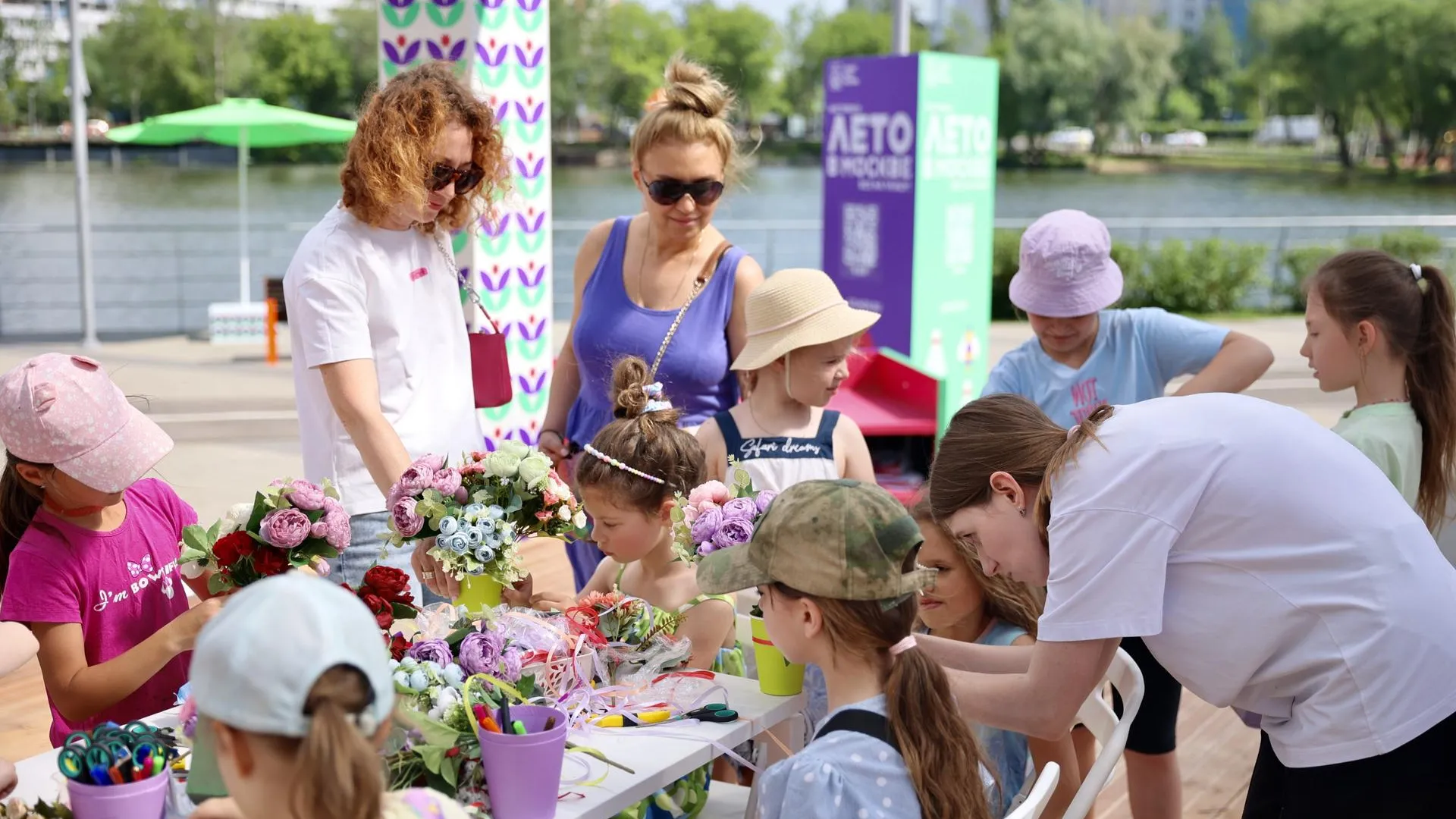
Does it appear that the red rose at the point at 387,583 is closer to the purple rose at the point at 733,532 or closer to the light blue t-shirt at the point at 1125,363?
the purple rose at the point at 733,532

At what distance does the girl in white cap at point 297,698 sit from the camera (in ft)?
3.92

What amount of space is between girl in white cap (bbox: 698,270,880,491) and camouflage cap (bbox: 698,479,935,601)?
44.3 inches

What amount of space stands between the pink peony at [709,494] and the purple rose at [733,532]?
97 mm

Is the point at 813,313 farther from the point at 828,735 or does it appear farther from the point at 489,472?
the point at 828,735

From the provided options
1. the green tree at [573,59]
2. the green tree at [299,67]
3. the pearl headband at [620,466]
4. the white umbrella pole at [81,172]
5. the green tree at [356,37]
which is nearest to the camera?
the pearl headband at [620,466]

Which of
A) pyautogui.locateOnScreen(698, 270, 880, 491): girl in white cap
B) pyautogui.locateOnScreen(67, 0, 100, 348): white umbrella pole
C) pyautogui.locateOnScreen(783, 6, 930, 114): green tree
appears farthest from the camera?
pyautogui.locateOnScreen(783, 6, 930, 114): green tree

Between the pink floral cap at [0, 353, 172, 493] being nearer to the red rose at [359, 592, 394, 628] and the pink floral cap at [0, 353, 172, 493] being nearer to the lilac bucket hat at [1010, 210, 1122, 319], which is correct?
the red rose at [359, 592, 394, 628]

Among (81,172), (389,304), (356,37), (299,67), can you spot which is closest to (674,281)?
(389,304)

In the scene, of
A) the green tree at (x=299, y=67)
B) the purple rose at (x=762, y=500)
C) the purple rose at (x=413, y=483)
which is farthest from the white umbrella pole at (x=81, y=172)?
the green tree at (x=299, y=67)

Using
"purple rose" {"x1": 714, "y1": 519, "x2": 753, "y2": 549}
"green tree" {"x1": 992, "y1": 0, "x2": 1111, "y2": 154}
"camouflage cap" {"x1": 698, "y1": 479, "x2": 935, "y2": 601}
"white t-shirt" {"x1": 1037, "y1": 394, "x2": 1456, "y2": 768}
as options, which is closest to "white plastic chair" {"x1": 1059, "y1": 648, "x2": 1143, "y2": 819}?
"white t-shirt" {"x1": 1037, "y1": 394, "x2": 1456, "y2": 768}

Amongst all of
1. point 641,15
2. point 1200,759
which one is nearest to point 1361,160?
point 641,15

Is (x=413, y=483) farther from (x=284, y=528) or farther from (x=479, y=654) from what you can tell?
(x=479, y=654)

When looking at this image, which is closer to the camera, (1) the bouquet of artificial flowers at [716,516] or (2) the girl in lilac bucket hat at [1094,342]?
(1) the bouquet of artificial flowers at [716,516]

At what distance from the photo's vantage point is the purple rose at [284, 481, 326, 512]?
2.16 meters
